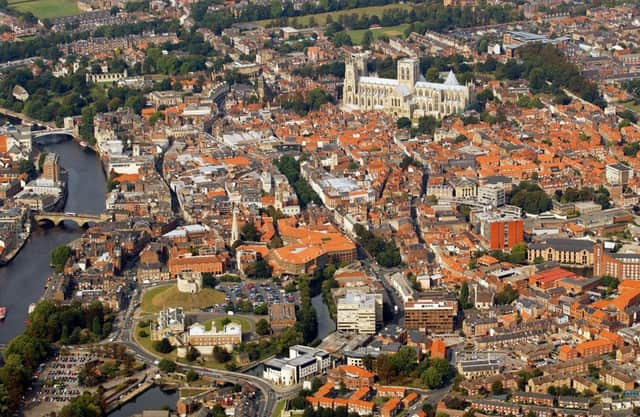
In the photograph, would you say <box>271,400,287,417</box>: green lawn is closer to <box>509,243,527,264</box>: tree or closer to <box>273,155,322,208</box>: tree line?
<box>509,243,527,264</box>: tree

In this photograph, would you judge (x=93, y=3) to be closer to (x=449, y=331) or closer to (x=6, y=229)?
(x=6, y=229)

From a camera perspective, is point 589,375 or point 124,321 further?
point 124,321

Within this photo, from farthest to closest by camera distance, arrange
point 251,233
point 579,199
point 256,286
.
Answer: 1. point 579,199
2. point 251,233
3. point 256,286

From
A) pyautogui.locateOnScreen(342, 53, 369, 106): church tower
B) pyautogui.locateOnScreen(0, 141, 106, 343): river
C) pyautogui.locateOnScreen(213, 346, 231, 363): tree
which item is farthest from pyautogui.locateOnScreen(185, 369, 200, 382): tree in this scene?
pyautogui.locateOnScreen(342, 53, 369, 106): church tower

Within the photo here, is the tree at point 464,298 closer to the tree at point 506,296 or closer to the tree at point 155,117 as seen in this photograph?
the tree at point 506,296

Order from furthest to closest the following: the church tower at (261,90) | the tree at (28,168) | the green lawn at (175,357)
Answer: the church tower at (261,90), the tree at (28,168), the green lawn at (175,357)

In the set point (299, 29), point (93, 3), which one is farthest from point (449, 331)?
point (93, 3)

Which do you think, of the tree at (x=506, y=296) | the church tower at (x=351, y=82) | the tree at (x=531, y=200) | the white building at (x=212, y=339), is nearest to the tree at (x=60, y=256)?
the white building at (x=212, y=339)
